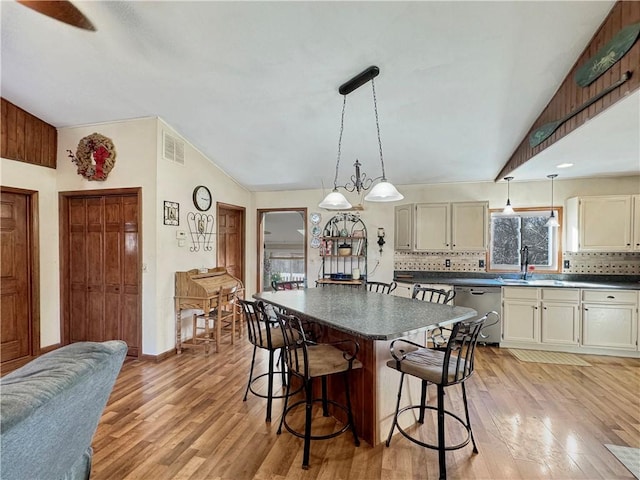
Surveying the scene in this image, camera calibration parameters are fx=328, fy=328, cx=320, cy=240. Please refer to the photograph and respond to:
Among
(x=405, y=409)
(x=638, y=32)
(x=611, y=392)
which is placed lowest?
(x=611, y=392)

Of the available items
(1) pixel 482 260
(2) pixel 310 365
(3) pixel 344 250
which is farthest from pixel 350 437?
(1) pixel 482 260

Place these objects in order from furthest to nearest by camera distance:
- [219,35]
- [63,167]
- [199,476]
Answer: [63,167] < [219,35] < [199,476]

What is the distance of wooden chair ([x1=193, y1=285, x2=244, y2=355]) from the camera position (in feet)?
13.1

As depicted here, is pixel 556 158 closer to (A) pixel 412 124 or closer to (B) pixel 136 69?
(A) pixel 412 124

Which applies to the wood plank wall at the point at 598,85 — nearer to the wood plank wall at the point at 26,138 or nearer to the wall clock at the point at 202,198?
the wall clock at the point at 202,198

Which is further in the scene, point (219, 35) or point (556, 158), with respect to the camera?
point (556, 158)

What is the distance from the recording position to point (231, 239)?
5570mm

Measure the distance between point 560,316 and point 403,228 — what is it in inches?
89.2

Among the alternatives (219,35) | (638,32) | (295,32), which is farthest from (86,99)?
(638,32)

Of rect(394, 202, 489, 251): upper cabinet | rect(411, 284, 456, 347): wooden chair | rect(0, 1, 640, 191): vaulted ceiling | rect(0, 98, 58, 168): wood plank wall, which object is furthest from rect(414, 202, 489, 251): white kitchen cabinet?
rect(0, 98, 58, 168): wood plank wall

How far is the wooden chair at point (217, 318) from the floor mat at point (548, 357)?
358 centimetres

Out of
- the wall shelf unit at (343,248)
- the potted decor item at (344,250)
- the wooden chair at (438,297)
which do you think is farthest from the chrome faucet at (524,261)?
the potted decor item at (344,250)

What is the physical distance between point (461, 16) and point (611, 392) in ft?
11.3

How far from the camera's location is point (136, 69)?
287cm
